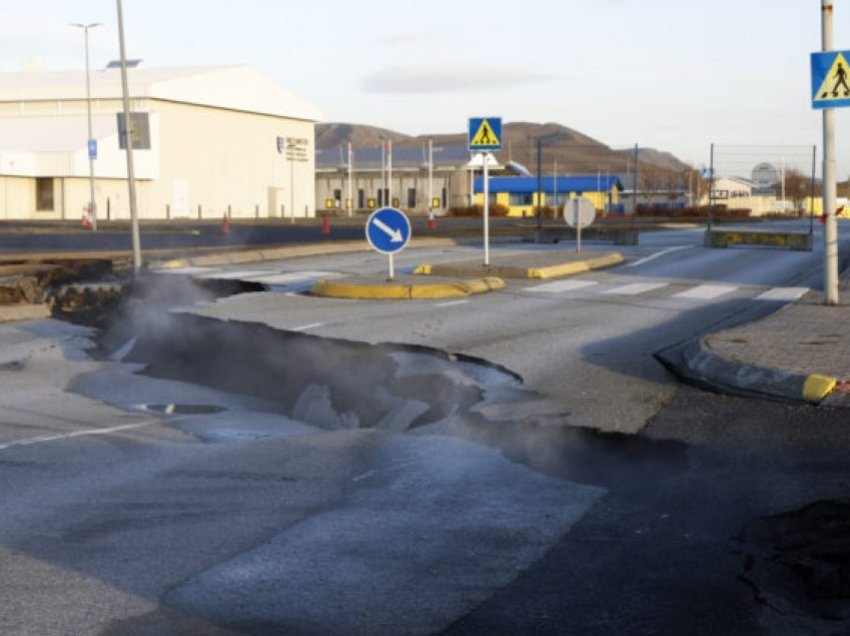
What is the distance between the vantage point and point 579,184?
106812 mm

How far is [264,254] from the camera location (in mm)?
28391

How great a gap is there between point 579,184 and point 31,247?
7862cm

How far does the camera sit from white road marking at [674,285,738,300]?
18.8 m

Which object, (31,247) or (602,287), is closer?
(602,287)

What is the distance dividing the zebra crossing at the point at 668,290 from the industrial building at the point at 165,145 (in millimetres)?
53139

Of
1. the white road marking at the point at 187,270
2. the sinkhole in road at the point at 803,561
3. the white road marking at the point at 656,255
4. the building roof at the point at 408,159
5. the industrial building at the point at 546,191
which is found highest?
the building roof at the point at 408,159

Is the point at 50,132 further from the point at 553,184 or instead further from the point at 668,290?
the point at 668,290

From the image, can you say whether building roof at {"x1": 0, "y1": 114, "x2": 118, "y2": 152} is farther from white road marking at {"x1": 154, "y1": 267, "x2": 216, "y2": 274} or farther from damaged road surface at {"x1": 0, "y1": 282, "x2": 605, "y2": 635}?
damaged road surface at {"x1": 0, "y1": 282, "x2": 605, "y2": 635}

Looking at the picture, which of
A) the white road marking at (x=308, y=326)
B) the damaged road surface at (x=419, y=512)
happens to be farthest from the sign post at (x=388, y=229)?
the damaged road surface at (x=419, y=512)

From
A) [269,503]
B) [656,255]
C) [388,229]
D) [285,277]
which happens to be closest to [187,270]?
[285,277]

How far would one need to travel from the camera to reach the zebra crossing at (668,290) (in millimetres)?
18750

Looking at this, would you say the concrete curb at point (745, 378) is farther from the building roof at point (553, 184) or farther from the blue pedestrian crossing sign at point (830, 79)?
the building roof at point (553, 184)

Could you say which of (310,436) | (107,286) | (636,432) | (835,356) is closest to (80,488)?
(310,436)

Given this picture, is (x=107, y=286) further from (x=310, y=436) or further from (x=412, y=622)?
(x=412, y=622)
